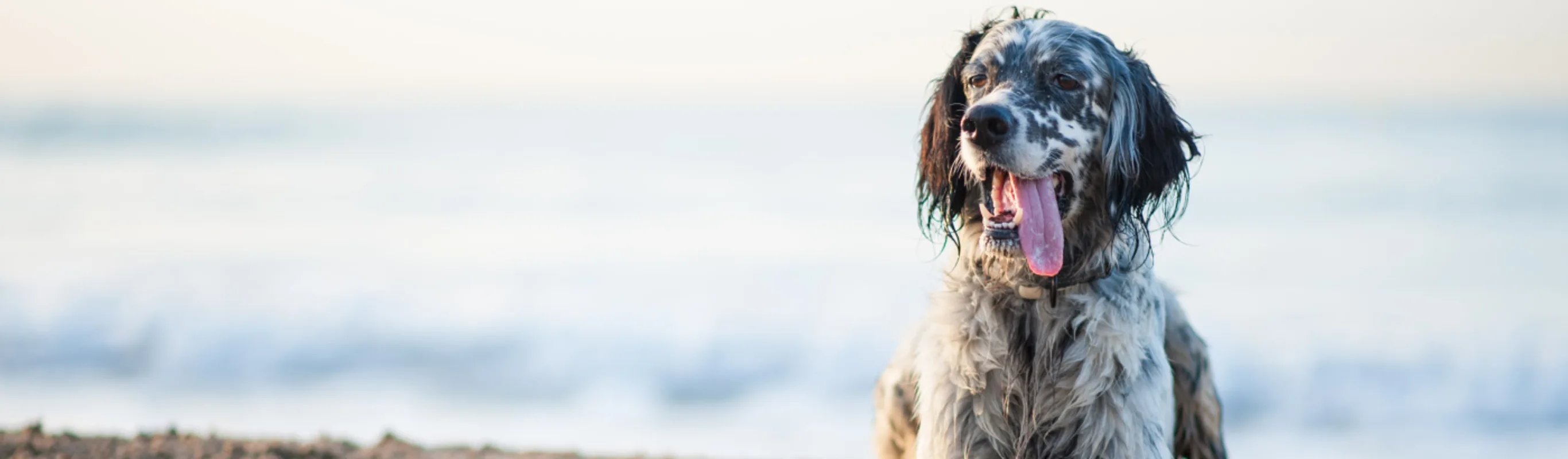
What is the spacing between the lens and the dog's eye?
4.39 meters

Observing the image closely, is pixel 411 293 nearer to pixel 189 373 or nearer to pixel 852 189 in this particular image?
pixel 189 373

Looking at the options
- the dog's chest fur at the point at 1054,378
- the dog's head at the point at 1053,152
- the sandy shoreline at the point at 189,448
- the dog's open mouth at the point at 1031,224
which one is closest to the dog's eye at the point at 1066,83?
the dog's head at the point at 1053,152

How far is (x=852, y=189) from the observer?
79.5 ft

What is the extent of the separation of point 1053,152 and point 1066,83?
0.30m

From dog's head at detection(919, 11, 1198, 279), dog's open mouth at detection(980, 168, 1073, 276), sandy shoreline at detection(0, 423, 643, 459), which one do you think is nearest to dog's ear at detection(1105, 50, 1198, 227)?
dog's head at detection(919, 11, 1198, 279)

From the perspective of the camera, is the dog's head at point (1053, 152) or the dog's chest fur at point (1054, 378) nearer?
the dog's head at point (1053, 152)

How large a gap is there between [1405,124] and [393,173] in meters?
22.9

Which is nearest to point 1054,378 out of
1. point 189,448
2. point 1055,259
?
point 1055,259

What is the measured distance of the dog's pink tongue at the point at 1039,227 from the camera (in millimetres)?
4195

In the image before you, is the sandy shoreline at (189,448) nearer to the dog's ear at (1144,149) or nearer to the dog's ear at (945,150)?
the dog's ear at (945,150)

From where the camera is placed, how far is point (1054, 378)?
4.38 meters

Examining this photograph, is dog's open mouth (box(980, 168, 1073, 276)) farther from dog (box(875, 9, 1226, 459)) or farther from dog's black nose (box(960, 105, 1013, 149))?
dog's black nose (box(960, 105, 1013, 149))

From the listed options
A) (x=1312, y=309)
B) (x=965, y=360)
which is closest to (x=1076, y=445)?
(x=965, y=360)

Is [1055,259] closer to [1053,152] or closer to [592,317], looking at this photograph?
[1053,152]
